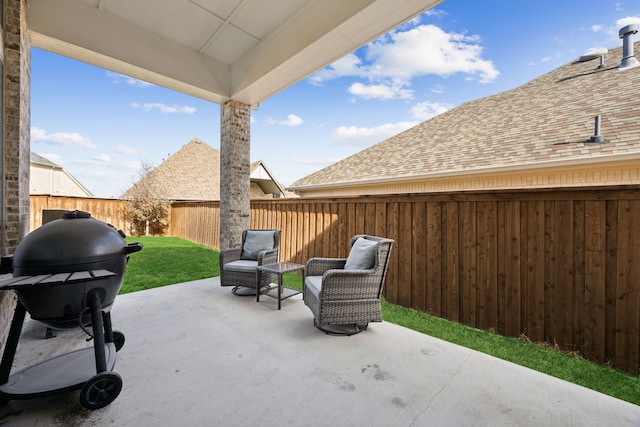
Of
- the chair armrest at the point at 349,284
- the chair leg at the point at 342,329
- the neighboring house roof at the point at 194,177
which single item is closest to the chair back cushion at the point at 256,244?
the chair leg at the point at 342,329

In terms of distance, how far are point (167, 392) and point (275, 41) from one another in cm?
489

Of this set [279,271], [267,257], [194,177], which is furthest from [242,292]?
[194,177]

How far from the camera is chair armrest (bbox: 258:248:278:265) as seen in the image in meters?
4.16

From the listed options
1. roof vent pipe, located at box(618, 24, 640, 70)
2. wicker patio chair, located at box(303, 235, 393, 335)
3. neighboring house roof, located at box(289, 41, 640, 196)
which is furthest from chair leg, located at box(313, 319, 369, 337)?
roof vent pipe, located at box(618, 24, 640, 70)

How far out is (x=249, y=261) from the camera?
4602 millimetres

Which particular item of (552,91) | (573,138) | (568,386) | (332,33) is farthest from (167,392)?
(552,91)

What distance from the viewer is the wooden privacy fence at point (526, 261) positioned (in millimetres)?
2459

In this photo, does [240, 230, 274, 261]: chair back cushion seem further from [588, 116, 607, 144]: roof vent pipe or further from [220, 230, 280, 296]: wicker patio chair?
[588, 116, 607, 144]: roof vent pipe

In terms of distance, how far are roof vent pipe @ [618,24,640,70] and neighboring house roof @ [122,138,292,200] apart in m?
13.8

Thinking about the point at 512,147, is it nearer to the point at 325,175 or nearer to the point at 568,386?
the point at 568,386

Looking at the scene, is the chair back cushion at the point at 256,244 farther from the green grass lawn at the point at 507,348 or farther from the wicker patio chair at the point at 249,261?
the green grass lawn at the point at 507,348

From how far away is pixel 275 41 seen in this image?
4.50 m

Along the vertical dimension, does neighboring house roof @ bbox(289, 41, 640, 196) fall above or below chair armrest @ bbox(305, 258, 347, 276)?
above

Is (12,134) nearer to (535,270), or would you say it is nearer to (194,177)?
(535,270)
